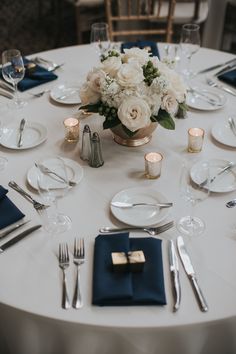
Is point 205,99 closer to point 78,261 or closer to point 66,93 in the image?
point 66,93

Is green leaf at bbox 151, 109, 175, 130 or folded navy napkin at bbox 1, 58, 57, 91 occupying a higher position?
green leaf at bbox 151, 109, 175, 130

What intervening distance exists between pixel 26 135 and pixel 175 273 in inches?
30.5

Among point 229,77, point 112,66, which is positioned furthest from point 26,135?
point 229,77

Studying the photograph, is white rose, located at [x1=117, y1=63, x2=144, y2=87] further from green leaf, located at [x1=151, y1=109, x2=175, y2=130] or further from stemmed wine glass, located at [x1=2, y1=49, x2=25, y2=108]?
stemmed wine glass, located at [x1=2, y1=49, x2=25, y2=108]

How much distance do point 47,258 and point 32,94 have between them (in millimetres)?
906

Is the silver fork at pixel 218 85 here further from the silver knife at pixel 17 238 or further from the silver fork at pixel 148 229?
the silver knife at pixel 17 238

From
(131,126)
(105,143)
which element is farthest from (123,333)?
(105,143)

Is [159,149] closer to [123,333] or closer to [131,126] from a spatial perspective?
[131,126]

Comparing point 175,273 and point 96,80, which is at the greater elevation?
point 96,80

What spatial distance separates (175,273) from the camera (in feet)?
3.31

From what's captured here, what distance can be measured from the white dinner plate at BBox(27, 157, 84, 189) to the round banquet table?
0.02 meters

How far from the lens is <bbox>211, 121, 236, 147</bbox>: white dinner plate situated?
146 centimetres

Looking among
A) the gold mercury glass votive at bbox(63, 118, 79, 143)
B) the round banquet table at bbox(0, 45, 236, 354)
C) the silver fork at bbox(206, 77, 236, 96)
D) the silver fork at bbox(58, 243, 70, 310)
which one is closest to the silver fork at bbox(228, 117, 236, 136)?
the round banquet table at bbox(0, 45, 236, 354)

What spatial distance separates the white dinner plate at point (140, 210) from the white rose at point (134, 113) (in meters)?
0.19
